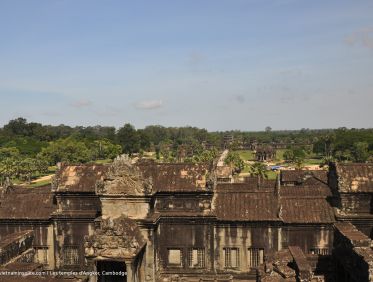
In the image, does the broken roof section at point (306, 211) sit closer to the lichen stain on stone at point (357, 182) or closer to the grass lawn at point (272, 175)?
the lichen stain on stone at point (357, 182)

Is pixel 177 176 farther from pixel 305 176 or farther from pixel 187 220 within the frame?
pixel 305 176

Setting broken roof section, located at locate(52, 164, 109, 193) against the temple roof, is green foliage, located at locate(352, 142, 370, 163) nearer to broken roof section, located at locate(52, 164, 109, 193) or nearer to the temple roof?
broken roof section, located at locate(52, 164, 109, 193)

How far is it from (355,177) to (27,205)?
20468 mm

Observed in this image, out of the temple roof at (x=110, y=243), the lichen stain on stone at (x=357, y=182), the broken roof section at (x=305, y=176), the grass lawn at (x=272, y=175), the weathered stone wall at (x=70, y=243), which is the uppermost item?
the lichen stain on stone at (x=357, y=182)

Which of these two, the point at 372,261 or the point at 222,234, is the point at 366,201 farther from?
the point at 372,261

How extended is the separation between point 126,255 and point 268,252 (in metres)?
9.84

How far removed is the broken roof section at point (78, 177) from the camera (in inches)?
955

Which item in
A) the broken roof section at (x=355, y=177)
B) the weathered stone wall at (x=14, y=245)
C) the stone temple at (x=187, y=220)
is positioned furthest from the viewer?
the broken roof section at (x=355, y=177)

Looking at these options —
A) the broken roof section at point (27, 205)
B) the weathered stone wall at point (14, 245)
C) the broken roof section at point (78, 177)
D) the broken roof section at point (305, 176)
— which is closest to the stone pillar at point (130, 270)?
the broken roof section at point (78, 177)

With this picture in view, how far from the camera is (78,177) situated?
81.9ft

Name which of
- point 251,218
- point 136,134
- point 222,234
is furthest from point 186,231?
point 136,134

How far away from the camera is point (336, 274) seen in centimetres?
1756

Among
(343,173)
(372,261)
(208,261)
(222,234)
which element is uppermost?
(343,173)

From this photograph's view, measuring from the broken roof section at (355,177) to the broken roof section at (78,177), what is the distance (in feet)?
47.0
